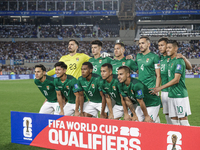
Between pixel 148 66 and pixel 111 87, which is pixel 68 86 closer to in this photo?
pixel 111 87

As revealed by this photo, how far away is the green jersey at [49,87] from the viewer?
5559 millimetres

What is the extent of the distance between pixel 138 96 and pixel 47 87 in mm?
2346

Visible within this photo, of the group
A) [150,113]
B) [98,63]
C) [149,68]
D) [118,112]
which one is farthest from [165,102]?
[98,63]

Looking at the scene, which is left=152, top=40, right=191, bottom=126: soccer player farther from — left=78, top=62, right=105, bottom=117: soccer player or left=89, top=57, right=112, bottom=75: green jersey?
left=89, top=57, right=112, bottom=75: green jersey

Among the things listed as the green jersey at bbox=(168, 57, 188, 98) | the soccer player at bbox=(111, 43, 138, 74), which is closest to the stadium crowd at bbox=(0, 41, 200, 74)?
the soccer player at bbox=(111, 43, 138, 74)

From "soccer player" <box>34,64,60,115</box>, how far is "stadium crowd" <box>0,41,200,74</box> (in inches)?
1225

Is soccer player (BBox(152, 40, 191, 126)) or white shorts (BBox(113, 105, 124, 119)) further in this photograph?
white shorts (BBox(113, 105, 124, 119))

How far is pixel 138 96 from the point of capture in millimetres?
4234

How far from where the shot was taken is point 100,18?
46281mm

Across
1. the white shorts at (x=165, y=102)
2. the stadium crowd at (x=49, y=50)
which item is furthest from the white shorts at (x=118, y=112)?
the stadium crowd at (x=49, y=50)

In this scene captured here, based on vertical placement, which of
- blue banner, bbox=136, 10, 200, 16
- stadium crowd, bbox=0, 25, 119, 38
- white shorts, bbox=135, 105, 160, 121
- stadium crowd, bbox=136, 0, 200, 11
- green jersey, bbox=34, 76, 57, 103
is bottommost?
white shorts, bbox=135, 105, 160, 121

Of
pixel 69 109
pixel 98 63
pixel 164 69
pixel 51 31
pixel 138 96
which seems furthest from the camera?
pixel 51 31

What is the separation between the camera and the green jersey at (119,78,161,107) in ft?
13.9

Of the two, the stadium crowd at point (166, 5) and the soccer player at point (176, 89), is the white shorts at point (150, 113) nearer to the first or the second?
the soccer player at point (176, 89)
